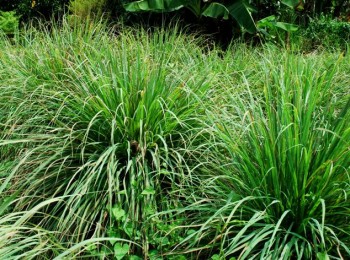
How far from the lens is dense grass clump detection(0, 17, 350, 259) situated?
2531 mm

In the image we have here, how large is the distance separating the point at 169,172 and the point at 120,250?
65 cm

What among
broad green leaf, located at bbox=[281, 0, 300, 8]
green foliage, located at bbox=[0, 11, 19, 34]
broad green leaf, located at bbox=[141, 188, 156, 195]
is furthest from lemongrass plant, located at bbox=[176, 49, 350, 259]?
green foliage, located at bbox=[0, 11, 19, 34]

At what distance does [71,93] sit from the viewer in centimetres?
359

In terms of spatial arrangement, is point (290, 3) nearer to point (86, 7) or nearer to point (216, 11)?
point (216, 11)

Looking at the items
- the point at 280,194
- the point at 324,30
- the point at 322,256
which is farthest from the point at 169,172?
the point at 324,30

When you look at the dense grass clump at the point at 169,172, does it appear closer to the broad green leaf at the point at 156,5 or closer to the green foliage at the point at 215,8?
the green foliage at the point at 215,8

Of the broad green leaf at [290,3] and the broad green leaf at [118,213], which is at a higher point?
the broad green leaf at [118,213]

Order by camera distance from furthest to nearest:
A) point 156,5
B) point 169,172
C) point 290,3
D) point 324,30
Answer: point 324,30, point 156,5, point 290,3, point 169,172

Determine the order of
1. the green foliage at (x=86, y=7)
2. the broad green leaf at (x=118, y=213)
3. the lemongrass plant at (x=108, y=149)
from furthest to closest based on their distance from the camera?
the green foliage at (x=86, y=7) < the lemongrass plant at (x=108, y=149) < the broad green leaf at (x=118, y=213)

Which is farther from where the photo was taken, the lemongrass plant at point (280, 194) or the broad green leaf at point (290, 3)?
the broad green leaf at point (290, 3)

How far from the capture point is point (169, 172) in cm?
305

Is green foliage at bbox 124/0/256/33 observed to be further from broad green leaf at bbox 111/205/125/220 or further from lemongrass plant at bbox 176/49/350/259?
broad green leaf at bbox 111/205/125/220

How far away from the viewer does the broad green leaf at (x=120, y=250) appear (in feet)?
8.54

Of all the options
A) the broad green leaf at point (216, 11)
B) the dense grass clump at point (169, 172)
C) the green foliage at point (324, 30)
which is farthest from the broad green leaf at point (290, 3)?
the dense grass clump at point (169, 172)
